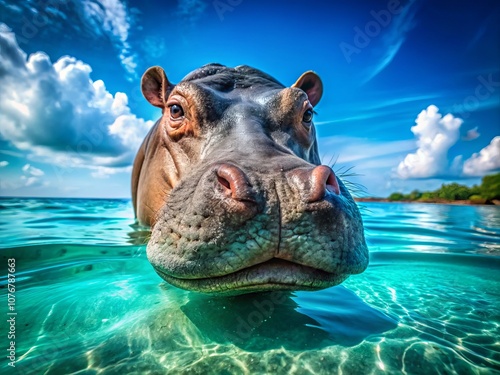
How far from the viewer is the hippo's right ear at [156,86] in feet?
15.3

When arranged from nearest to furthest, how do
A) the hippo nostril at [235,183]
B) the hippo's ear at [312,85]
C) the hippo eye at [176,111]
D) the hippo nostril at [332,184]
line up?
1. the hippo nostril at [235,183]
2. the hippo nostril at [332,184]
3. the hippo eye at [176,111]
4. the hippo's ear at [312,85]

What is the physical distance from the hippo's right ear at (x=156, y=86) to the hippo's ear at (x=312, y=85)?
2114mm

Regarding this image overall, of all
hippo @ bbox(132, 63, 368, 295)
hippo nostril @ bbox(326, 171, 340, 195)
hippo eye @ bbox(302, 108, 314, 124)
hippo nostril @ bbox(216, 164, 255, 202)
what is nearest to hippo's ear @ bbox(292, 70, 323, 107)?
hippo eye @ bbox(302, 108, 314, 124)

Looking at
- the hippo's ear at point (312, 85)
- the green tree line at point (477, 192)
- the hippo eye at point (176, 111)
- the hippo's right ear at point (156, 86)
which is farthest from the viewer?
the green tree line at point (477, 192)

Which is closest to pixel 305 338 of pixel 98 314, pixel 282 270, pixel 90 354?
pixel 282 270

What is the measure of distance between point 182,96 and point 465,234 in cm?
957

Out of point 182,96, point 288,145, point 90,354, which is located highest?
point 182,96

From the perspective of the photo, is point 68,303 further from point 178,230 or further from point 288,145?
point 288,145

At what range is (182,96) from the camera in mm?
3645

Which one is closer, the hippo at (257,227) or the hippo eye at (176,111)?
the hippo at (257,227)

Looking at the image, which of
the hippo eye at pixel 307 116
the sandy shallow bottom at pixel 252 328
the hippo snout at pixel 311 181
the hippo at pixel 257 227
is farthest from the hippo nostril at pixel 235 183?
the hippo eye at pixel 307 116

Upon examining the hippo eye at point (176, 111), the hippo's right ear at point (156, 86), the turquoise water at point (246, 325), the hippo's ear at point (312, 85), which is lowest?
the turquoise water at point (246, 325)

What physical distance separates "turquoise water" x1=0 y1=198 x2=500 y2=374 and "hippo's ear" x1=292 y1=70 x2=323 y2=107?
311cm

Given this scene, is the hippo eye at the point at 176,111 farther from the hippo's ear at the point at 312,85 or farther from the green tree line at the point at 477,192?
the green tree line at the point at 477,192
